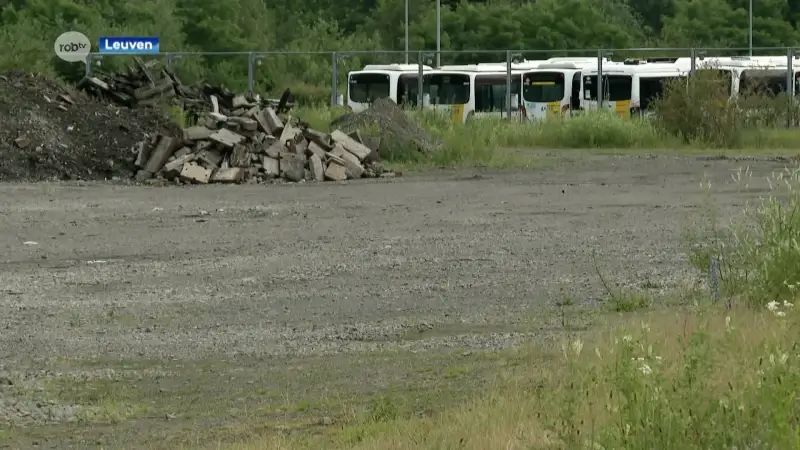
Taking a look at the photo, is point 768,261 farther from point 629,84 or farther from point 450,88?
point 450,88

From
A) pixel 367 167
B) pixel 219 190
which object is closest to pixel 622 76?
pixel 367 167

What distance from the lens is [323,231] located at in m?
17.3

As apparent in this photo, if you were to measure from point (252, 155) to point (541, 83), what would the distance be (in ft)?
81.8

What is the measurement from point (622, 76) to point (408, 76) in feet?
23.6

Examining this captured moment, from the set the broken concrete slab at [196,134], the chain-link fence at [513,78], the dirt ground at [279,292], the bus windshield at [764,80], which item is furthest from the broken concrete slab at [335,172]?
the chain-link fence at [513,78]

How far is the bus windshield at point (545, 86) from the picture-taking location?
49812mm

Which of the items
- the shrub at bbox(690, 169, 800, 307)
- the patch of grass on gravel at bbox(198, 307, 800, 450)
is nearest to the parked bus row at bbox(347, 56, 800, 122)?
the shrub at bbox(690, 169, 800, 307)

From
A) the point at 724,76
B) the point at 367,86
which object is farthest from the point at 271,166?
the point at 367,86

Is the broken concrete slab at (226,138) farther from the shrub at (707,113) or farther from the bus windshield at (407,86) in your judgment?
the bus windshield at (407,86)

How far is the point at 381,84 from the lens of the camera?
170 ft

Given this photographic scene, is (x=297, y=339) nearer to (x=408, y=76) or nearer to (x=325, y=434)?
(x=325, y=434)

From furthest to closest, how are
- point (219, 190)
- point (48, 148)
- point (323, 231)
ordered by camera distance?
→ point (48, 148)
point (219, 190)
point (323, 231)

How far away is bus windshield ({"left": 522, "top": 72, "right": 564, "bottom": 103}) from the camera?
49812 mm

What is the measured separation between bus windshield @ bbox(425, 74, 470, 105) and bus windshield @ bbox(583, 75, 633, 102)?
3.86m
